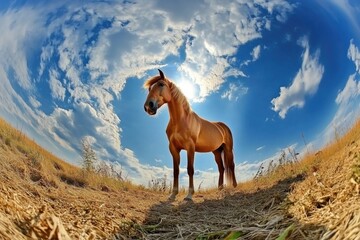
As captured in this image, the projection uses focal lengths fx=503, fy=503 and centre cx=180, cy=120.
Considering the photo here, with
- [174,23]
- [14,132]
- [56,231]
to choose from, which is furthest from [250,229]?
[14,132]

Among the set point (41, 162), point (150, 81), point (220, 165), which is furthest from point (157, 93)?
point (41, 162)

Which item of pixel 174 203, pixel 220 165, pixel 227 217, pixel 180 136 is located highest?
pixel 180 136

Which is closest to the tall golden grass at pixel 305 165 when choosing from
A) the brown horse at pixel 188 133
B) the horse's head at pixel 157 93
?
the brown horse at pixel 188 133

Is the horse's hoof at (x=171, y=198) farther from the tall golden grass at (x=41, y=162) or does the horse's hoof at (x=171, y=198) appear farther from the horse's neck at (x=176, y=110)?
the horse's neck at (x=176, y=110)

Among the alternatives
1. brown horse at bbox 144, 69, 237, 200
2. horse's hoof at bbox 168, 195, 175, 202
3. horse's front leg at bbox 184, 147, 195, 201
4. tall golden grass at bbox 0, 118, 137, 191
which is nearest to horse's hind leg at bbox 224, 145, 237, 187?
brown horse at bbox 144, 69, 237, 200

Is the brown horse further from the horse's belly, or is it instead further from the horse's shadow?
the horse's shadow

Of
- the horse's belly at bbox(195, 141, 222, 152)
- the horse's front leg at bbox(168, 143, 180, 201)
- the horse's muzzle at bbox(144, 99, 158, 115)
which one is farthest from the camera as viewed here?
the horse's belly at bbox(195, 141, 222, 152)

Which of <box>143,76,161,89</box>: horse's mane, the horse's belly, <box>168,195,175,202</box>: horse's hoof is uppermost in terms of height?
<box>143,76,161,89</box>: horse's mane

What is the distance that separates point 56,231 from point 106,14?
107 cm

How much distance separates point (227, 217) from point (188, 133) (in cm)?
69

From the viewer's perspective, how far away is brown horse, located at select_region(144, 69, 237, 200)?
2.26m

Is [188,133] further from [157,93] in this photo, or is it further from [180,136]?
[157,93]

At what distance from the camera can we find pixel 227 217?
1.84 m

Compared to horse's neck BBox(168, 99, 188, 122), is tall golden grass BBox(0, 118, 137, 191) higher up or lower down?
lower down
